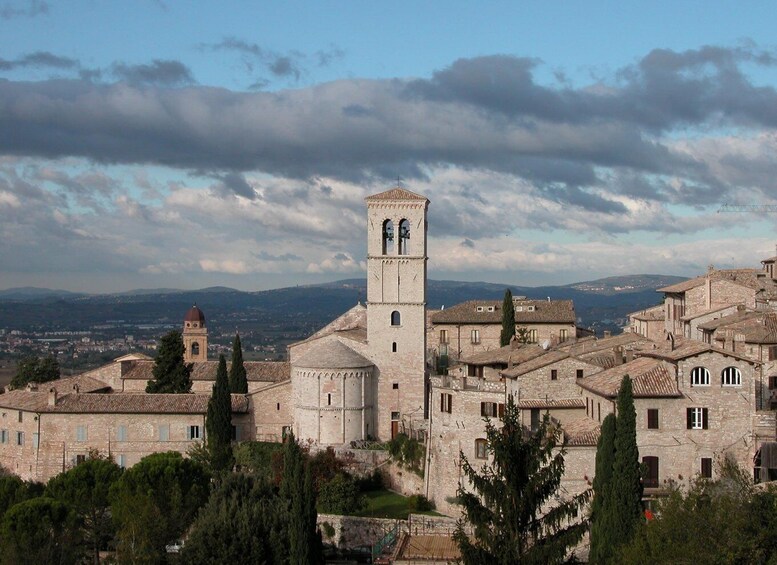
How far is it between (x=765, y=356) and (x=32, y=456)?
4291 cm

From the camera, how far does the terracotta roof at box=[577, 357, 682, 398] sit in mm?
44969

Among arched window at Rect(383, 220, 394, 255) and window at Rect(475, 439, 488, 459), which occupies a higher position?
arched window at Rect(383, 220, 394, 255)

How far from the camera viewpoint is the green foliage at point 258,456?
194 ft

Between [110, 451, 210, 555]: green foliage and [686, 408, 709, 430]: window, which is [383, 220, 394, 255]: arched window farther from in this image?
[686, 408, 709, 430]: window

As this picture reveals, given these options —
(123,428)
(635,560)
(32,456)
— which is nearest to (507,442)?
(635,560)

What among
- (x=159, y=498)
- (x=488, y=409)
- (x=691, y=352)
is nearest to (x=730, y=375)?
(x=691, y=352)

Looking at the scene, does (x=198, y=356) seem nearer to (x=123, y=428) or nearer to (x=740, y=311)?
(x=123, y=428)

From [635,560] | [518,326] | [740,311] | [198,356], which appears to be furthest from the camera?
[198,356]

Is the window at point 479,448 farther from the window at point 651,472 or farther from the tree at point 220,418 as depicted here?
the tree at point 220,418

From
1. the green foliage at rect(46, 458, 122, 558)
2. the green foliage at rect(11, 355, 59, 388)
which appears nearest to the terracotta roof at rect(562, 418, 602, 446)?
the green foliage at rect(46, 458, 122, 558)

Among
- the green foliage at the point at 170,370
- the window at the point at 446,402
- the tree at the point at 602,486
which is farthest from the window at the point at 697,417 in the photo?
the green foliage at the point at 170,370

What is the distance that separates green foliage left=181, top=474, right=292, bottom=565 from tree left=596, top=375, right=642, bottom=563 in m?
12.9

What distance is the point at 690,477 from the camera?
4475 cm

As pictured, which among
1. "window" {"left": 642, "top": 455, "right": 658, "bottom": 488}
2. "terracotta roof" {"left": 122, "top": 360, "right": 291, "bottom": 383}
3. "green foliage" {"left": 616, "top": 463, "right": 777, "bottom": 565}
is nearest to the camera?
"green foliage" {"left": 616, "top": 463, "right": 777, "bottom": 565}
